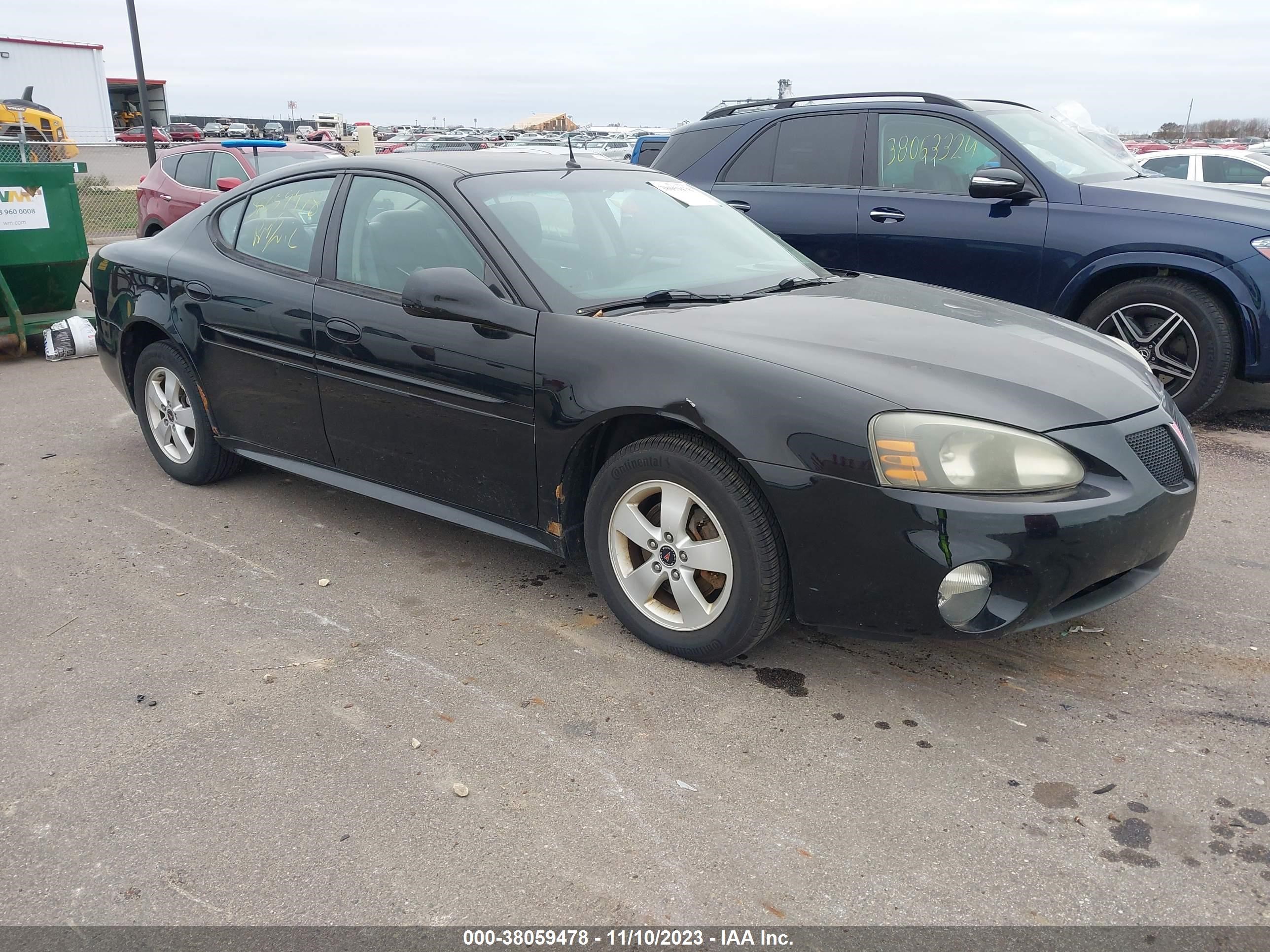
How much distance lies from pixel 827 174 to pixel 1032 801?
16.2ft

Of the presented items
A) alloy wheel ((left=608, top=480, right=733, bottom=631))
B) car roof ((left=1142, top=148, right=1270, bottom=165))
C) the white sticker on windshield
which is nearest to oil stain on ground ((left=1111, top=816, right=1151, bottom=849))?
alloy wheel ((left=608, top=480, right=733, bottom=631))

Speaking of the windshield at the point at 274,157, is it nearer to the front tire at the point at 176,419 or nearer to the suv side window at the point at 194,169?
the suv side window at the point at 194,169

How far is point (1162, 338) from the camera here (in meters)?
5.73

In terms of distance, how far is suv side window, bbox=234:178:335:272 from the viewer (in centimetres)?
423

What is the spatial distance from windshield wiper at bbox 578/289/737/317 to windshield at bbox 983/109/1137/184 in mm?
3342

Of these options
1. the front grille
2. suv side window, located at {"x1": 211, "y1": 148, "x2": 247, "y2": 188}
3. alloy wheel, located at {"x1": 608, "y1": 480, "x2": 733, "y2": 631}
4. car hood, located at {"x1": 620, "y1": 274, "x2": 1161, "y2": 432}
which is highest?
suv side window, located at {"x1": 211, "y1": 148, "x2": 247, "y2": 188}

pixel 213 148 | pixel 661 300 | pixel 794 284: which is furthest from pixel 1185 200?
pixel 213 148

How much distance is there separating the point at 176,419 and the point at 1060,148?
17.3 feet

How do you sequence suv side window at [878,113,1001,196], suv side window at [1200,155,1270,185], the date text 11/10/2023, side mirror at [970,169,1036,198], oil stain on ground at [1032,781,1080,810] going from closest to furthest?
the date text 11/10/2023 < oil stain on ground at [1032,781,1080,810] < side mirror at [970,169,1036,198] < suv side window at [878,113,1001,196] < suv side window at [1200,155,1270,185]

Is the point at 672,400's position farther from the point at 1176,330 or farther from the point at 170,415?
the point at 1176,330

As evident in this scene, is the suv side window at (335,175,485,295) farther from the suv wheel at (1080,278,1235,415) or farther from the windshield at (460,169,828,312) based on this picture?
the suv wheel at (1080,278,1235,415)

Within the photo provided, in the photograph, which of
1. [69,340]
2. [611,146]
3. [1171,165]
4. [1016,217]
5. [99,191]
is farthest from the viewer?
[611,146]

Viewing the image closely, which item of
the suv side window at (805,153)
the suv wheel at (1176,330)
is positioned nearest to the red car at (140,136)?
the suv side window at (805,153)

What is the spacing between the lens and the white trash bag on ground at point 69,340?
26.8 feet
